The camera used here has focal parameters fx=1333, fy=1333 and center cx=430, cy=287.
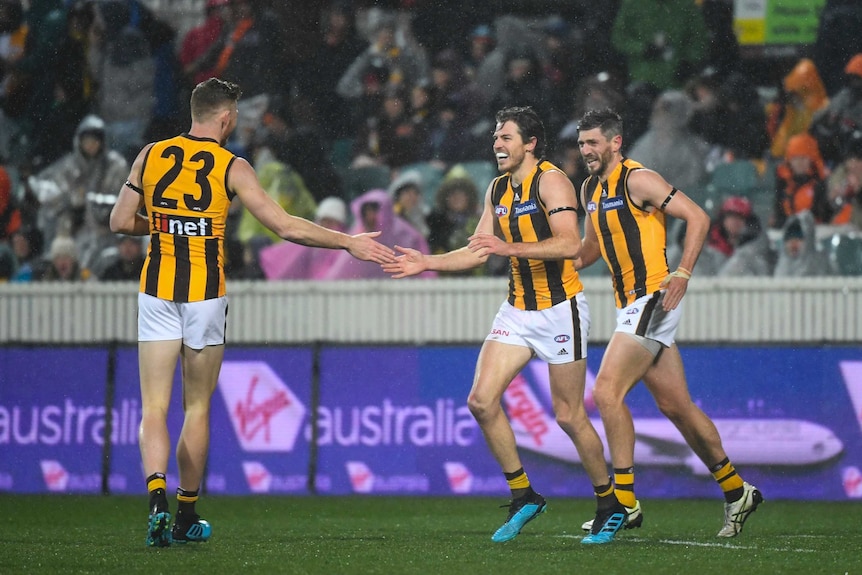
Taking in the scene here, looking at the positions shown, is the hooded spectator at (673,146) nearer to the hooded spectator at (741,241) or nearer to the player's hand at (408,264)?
the hooded spectator at (741,241)

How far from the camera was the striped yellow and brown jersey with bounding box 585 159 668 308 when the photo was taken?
6.91 m

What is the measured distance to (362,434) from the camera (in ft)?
33.2

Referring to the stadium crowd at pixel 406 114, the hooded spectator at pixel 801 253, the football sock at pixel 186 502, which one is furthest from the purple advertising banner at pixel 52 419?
the hooded spectator at pixel 801 253

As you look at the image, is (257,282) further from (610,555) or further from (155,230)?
(610,555)

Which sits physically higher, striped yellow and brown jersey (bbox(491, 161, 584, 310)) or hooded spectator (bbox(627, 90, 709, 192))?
hooded spectator (bbox(627, 90, 709, 192))

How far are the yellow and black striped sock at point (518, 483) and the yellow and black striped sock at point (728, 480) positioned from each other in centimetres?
111

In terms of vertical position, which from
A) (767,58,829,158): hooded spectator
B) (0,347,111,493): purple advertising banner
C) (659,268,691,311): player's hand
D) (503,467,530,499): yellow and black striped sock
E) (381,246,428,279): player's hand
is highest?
(767,58,829,158): hooded spectator

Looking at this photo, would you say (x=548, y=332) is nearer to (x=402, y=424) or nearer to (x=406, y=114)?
(x=402, y=424)

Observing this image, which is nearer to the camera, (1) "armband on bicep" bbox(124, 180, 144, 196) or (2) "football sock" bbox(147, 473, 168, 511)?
(2) "football sock" bbox(147, 473, 168, 511)

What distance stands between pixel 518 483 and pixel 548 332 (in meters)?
0.75

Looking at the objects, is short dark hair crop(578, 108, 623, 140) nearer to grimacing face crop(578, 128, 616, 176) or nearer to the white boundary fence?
grimacing face crop(578, 128, 616, 176)

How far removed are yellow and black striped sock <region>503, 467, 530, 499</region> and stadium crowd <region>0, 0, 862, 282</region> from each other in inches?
200

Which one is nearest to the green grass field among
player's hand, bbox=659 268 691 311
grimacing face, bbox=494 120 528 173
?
player's hand, bbox=659 268 691 311

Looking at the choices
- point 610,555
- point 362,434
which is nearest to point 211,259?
point 610,555
